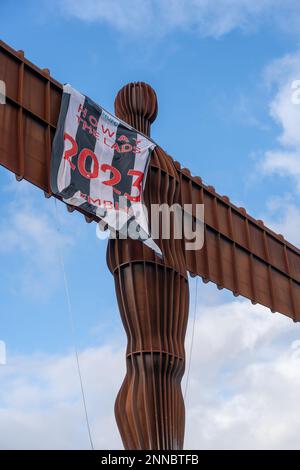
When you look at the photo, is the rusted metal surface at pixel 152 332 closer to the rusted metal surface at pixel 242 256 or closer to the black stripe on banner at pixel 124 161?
the black stripe on banner at pixel 124 161

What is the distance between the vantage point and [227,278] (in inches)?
714

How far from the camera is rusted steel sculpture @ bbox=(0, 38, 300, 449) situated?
44.9ft

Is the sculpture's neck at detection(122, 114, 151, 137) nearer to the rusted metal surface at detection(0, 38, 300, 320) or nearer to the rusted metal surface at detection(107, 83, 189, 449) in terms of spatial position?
the rusted metal surface at detection(0, 38, 300, 320)

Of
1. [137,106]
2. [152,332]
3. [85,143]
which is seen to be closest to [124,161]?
[85,143]

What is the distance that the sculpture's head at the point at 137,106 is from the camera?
55.4ft

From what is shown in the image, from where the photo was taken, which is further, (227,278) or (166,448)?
(227,278)

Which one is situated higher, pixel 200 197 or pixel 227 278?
pixel 200 197

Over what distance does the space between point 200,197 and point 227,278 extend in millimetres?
2168

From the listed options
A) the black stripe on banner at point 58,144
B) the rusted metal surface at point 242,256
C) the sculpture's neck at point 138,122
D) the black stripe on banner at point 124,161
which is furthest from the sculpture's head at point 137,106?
the black stripe on banner at point 58,144

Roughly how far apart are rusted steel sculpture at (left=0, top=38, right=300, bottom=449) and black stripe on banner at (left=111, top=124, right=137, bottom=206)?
0.64 meters

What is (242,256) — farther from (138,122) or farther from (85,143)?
(85,143)
